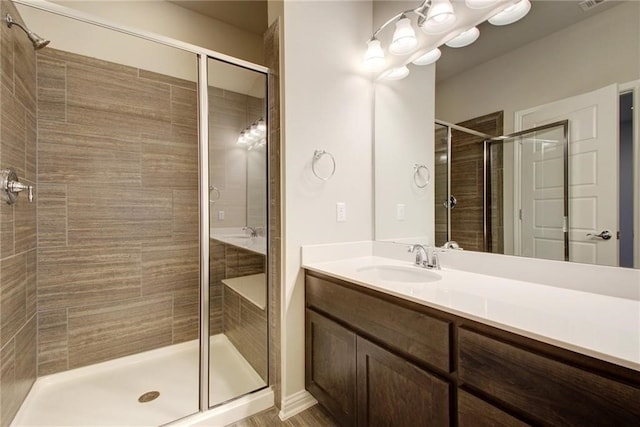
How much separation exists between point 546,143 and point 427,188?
24.5 inches

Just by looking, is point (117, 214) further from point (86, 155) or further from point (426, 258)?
point (426, 258)

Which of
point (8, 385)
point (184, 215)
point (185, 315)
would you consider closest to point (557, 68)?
point (184, 215)

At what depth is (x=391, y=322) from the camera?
1112 mm

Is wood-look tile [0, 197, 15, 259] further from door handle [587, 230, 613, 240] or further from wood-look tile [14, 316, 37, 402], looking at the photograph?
door handle [587, 230, 613, 240]

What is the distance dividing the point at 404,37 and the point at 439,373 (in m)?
1.66

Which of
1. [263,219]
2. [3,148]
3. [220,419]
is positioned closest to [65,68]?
[3,148]

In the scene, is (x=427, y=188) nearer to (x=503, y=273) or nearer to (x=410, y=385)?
(x=503, y=273)

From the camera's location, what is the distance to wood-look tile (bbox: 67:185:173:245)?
6.48 feet

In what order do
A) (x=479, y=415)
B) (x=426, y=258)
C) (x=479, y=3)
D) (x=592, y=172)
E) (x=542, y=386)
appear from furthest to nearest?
(x=426, y=258) < (x=479, y=3) < (x=592, y=172) < (x=479, y=415) < (x=542, y=386)

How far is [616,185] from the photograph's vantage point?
39.5 inches

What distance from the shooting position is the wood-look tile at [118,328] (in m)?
2.00

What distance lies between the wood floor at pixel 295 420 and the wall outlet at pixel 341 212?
3.59 feet

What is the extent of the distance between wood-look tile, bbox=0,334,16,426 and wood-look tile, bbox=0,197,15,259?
0.45 meters

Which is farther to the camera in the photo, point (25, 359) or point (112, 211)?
point (112, 211)
